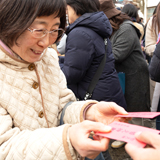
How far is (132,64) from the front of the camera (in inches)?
112

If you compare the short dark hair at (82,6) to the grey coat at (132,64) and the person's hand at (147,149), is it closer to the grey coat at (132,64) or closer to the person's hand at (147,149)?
the grey coat at (132,64)

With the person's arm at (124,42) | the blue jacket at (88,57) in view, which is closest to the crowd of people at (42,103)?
the blue jacket at (88,57)

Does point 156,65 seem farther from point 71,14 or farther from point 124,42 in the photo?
point 71,14

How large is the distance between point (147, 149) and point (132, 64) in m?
2.29

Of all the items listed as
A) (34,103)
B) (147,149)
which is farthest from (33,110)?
(147,149)

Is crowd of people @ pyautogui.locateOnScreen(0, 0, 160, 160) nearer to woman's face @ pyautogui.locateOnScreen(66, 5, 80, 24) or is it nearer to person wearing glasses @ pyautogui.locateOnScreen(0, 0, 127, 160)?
person wearing glasses @ pyautogui.locateOnScreen(0, 0, 127, 160)

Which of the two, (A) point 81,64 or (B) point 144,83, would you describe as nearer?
(A) point 81,64

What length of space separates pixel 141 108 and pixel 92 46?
1.54 meters

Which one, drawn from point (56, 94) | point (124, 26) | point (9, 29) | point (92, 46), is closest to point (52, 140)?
point (56, 94)

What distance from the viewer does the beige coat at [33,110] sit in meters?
0.95

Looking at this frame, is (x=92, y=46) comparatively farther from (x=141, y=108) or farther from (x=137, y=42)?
(x=141, y=108)

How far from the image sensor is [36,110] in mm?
1181

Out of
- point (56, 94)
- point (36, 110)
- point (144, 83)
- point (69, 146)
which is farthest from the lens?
point (144, 83)

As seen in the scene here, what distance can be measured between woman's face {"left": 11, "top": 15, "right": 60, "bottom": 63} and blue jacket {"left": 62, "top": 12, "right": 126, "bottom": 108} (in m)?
0.84
